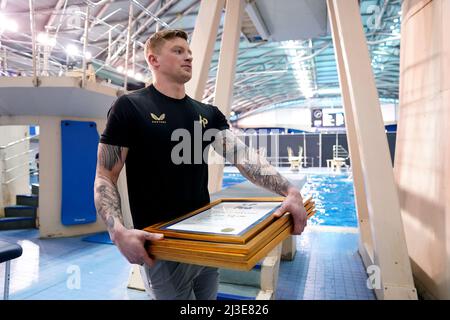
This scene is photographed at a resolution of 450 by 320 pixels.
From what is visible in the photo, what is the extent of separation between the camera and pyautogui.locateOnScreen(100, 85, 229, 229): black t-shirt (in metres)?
0.87

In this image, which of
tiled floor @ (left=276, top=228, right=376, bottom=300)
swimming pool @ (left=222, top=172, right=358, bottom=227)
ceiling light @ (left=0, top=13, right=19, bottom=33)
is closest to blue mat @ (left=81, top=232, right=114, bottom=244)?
tiled floor @ (left=276, top=228, right=376, bottom=300)

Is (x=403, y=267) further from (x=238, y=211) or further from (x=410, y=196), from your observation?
(x=238, y=211)

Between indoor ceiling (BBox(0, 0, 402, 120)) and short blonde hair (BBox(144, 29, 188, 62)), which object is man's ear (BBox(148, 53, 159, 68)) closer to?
short blonde hair (BBox(144, 29, 188, 62))

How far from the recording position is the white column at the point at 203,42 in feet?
7.58

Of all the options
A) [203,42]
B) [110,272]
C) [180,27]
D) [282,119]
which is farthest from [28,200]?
[282,119]

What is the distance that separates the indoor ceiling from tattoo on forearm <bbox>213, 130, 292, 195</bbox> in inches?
97.4

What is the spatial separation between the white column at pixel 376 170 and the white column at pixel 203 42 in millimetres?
989

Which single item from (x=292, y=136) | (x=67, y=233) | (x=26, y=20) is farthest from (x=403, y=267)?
(x=292, y=136)

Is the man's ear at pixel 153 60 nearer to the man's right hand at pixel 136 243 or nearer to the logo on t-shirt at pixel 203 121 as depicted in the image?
the logo on t-shirt at pixel 203 121

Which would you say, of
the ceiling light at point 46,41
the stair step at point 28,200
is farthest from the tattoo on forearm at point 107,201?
the stair step at point 28,200

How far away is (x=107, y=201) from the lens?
81cm

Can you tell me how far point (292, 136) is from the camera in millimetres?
13344
